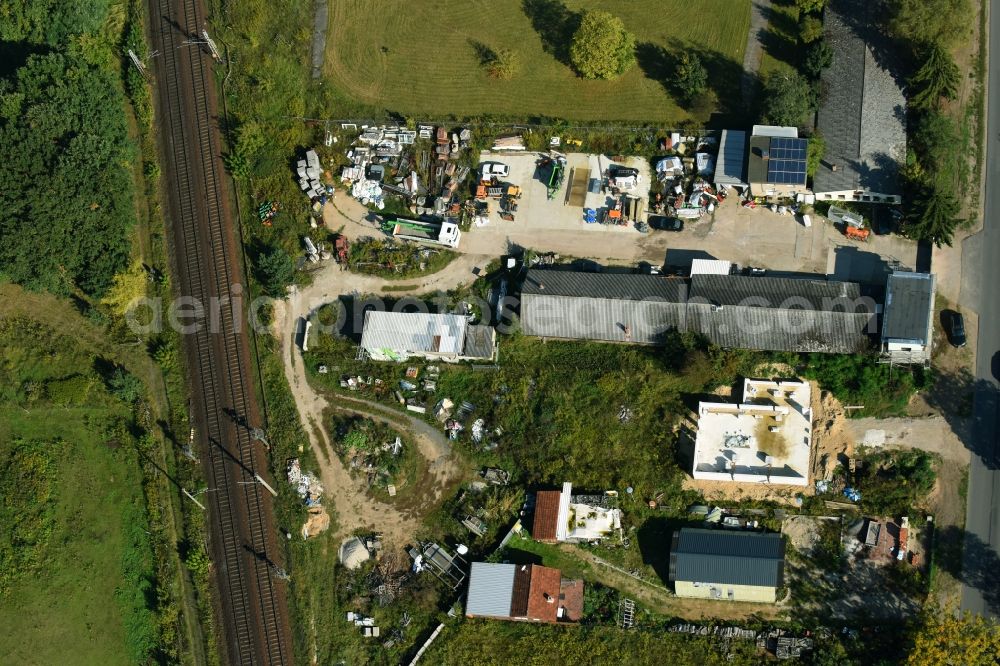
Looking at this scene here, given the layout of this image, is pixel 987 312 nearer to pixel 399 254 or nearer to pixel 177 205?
pixel 399 254

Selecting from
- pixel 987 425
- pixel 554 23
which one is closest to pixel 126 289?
pixel 554 23

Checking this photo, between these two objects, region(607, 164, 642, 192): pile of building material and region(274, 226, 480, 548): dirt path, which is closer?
region(274, 226, 480, 548): dirt path

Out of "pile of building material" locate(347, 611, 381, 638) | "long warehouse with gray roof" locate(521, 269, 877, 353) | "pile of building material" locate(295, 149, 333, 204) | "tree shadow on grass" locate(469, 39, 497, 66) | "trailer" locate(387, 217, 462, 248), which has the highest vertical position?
"tree shadow on grass" locate(469, 39, 497, 66)

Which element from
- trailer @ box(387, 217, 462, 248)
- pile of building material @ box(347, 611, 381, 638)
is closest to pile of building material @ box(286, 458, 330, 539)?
pile of building material @ box(347, 611, 381, 638)

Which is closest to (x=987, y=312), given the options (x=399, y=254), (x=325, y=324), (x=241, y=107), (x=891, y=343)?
(x=891, y=343)

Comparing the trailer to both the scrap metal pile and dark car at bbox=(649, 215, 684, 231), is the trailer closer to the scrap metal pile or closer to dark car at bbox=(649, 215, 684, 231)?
the scrap metal pile

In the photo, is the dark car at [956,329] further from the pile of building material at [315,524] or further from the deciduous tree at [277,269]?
the deciduous tree at [277,269]
